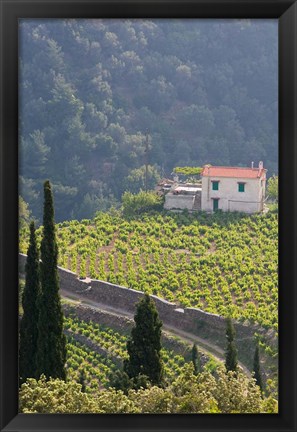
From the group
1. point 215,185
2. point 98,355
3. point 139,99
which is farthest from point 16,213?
point 139,99

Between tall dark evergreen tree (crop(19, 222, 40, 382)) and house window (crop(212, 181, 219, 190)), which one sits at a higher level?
house window (crop(212, 181, 219, 190))

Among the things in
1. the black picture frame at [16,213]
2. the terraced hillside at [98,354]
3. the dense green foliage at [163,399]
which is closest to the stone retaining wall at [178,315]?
the terraced hillside at [98,354]

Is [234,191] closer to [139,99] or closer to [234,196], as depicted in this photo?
[234,196]

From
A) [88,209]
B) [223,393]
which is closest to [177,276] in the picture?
[88,209]

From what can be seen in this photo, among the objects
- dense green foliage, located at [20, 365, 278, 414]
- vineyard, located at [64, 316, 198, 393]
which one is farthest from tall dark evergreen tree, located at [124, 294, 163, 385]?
vineyard, located at [64, 316, 198, 393]

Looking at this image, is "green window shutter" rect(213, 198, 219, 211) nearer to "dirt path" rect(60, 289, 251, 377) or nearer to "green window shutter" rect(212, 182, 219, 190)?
"green window shutter" rect(212, 182, 219, 190)
